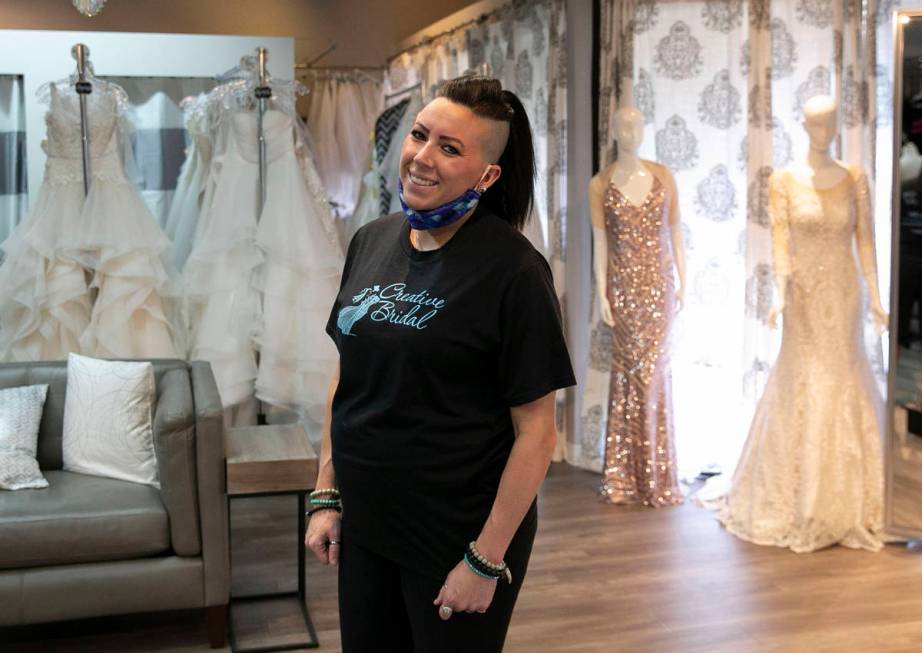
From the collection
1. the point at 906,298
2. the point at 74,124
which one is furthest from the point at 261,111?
the point at 906,298

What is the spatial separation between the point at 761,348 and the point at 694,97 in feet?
3.90

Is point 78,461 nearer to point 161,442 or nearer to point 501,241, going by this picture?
point 161,442

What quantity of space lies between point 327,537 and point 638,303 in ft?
10.6

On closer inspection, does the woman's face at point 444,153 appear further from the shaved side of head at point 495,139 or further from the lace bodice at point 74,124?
the lace bodice at point 74,124

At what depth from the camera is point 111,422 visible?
3455 millimetres

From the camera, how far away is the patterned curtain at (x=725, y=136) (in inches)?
187

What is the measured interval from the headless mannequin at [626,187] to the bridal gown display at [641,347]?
0.03 meters

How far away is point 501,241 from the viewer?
1.56 metres

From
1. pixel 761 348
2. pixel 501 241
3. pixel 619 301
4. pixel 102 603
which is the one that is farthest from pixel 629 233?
pixel 501 241

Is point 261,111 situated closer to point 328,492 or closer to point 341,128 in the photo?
point 341,128

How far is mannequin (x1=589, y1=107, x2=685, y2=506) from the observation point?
467cm

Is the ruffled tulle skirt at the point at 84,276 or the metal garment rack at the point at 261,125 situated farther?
the metal garment rack at the point at 261,125

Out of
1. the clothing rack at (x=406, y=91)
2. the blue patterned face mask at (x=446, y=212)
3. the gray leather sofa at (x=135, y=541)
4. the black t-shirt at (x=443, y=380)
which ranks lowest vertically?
the gray leather sofa at (x=135, y=541)

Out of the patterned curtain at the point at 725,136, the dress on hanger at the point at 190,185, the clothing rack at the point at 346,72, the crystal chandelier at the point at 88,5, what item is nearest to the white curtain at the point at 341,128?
the clothing rack at the point at 346,72
